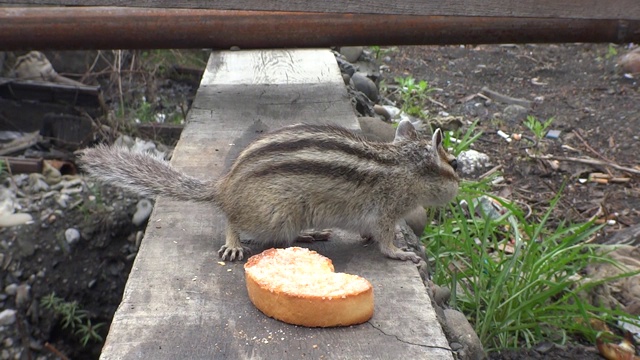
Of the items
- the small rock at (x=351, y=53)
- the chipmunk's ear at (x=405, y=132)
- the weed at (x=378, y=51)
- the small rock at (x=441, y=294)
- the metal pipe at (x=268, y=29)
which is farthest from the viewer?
the weed at (x=378, y=51)

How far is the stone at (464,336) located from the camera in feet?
10.9

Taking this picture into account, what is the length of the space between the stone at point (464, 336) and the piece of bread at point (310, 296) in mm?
779

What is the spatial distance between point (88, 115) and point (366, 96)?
77.5 inches

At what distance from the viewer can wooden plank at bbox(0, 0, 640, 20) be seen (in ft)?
15.1

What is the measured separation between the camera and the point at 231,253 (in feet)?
10.1

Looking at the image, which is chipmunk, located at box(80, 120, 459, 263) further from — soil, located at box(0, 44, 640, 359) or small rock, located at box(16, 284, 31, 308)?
small rock, located at box(16, 284, 31, 308)

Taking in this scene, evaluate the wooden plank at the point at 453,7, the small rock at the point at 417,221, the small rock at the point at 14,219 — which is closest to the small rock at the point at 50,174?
the small rock at the point at 14,219

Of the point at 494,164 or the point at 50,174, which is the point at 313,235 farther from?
the point at 494,164

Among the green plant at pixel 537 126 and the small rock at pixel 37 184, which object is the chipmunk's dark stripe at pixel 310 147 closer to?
the small rock at pixel 37 184

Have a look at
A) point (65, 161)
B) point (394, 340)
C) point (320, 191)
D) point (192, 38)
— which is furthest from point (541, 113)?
point (394, 340)

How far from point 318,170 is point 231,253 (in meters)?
0.44

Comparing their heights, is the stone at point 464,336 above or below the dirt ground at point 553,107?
above

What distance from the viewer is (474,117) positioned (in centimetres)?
682

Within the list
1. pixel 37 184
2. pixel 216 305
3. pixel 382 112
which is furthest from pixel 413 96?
pixel 216 305
